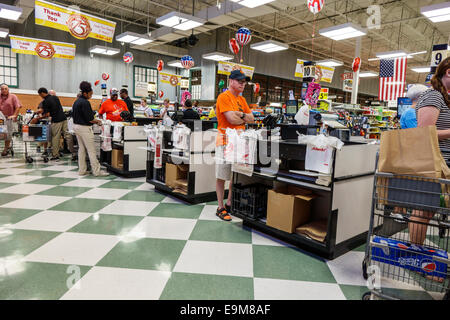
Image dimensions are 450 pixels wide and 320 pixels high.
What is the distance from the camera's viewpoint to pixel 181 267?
7.01ft

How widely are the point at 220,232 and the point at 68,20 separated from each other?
694 centimetres

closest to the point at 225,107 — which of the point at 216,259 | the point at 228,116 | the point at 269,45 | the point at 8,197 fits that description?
the point at 228,116

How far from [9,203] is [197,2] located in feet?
34.5

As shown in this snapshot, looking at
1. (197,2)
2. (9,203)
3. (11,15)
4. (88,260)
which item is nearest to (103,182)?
(9,203)

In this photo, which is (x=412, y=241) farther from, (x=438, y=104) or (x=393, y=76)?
(x=393, y=76)

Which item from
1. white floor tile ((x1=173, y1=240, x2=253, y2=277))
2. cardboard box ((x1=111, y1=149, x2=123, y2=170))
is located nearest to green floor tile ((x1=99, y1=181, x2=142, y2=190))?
cardboard box ((x1=111, y1=149, x2=123, y2=170))

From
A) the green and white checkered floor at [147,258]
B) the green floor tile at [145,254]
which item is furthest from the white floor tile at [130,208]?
the green floor tile at [145,254]

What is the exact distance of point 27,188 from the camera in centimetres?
414

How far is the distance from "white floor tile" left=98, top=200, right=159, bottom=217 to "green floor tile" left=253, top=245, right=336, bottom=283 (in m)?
1.49

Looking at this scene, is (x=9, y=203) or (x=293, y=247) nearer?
(x=293, y=247)

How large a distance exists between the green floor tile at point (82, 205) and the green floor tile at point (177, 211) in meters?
0.67

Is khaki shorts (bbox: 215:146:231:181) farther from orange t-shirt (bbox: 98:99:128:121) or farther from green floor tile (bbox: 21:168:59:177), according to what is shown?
green floor tile (bbox: 21:168:59:177)

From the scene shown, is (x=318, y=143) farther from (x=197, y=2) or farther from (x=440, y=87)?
(x=197, y=2)
